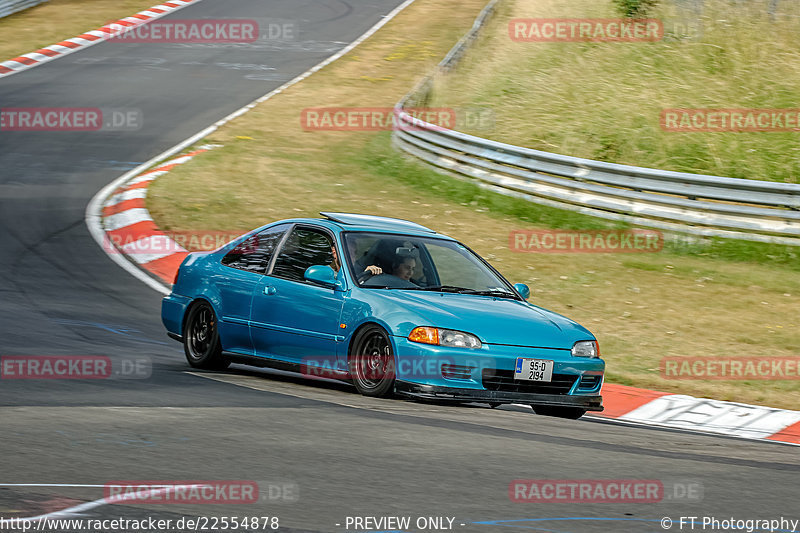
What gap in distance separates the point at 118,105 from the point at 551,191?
11318 millimetres

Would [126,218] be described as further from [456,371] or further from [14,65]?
[14,65]

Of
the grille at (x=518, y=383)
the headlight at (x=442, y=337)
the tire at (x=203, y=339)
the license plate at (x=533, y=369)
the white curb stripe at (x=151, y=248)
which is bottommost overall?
the white curb stripe at (x=151, y=248)

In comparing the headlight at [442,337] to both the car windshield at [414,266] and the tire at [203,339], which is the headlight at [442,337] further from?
the tire at [203,339]

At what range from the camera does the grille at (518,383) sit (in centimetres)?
809

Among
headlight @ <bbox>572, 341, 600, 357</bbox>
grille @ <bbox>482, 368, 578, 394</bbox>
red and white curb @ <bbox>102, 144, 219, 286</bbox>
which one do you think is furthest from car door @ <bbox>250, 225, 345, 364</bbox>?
red and white curb @ <bbox>102, 144, 219, 286</bbox>

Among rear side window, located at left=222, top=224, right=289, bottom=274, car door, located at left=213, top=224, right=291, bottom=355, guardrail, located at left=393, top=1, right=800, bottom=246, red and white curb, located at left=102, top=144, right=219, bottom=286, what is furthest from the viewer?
guardrail, located at left=393, top=1, right=800, bottom=246

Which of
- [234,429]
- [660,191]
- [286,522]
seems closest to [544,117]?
[660,191]

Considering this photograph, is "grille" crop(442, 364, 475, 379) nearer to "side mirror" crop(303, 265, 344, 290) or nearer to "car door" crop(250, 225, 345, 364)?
"car door" crop(250, 225, 345, 364)

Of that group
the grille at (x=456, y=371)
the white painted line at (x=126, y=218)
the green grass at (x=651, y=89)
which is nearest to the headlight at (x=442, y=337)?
the grille at (x=456, y=371)

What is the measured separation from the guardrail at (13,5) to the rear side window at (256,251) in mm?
27800

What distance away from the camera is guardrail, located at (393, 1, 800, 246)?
631 inches

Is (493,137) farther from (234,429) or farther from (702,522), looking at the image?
(702,522)

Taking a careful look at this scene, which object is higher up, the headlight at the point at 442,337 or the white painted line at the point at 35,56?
the white painted line at the point at 35,56

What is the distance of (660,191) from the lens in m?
16.8
